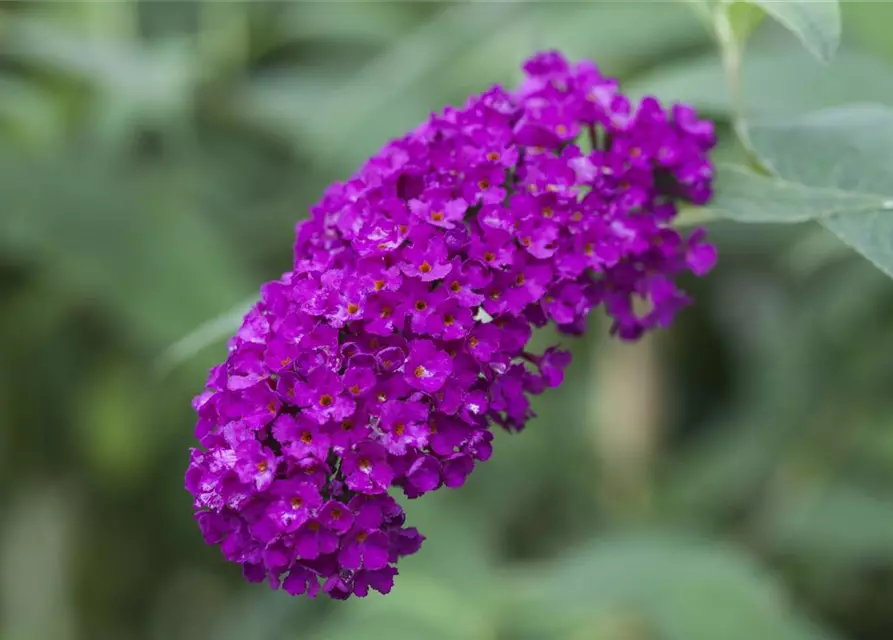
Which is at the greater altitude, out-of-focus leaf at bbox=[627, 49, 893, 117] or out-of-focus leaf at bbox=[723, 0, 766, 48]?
out-of-focus leaf at bbox=[627, 49, 893, 117]

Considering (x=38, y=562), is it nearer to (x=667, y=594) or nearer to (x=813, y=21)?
(x=667, y=594)

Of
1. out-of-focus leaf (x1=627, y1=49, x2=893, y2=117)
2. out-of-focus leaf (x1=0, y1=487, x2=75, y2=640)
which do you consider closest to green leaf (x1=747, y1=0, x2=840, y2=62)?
out-of-focus leaf (x1=627, y1=49, x2=893, y2=117)

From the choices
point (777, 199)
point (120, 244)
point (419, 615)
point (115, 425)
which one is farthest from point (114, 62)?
point (777, 199)

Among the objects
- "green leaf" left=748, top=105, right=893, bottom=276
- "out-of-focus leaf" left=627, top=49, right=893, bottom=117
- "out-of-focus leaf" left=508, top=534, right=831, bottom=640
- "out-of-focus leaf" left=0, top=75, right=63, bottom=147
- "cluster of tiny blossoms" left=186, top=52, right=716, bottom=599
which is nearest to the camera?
"cluster of tiny blossoms" left=186, top=52, right=716, bottom=599

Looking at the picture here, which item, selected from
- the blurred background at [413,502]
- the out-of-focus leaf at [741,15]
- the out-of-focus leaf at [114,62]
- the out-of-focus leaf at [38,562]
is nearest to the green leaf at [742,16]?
the out-of-focus leaf at [741,15]

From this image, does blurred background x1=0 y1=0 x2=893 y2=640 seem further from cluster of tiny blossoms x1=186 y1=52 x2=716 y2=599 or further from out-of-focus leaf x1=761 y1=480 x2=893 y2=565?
cluster of tiny blossoms x1=186 y1=52 x2=716 y2=599

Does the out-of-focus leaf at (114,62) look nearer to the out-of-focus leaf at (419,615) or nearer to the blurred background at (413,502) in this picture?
the blurred background at (413,502)

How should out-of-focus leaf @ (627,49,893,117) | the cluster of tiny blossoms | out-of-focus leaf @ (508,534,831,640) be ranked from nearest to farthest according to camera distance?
the cluster of tiny blossoms, out-of-focus leaf @ (627,49,893,117), out-of-focus leaf @ (508,534,831,640)
